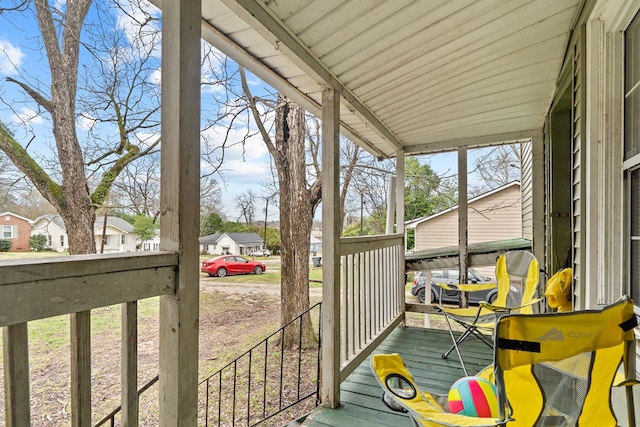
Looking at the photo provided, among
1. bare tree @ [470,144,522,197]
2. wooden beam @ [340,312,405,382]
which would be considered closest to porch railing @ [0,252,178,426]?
wooden beam @ [340,312,405,382]

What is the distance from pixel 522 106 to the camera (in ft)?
9.41

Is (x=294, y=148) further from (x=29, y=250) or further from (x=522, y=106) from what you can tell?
(x=29, y=250)

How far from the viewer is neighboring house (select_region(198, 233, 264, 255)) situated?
6.59m

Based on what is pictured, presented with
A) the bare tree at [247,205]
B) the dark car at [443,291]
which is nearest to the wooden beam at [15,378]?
the bare tree at [247,205]

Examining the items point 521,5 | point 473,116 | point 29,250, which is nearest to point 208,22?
point 29,250

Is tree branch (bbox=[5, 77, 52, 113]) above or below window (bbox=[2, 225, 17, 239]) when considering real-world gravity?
above

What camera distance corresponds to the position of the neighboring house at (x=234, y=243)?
659 centimetres

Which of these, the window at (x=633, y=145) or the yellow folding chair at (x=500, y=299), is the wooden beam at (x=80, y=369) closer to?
the window at (x=633, y=145)

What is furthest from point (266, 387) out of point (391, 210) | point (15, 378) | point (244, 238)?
point (15, 378)

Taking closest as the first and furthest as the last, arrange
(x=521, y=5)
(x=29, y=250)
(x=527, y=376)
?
1. (x=527, y=376)
2. (x=29, y=250)
3. (x=521, y=5)

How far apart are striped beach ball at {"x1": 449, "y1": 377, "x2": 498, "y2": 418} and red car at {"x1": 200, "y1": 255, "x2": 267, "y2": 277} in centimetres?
677

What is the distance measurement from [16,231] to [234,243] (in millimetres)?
5761

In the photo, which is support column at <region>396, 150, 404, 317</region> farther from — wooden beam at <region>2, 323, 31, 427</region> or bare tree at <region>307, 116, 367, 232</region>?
wooden beam at <region>2, 323, 31, 427</region>

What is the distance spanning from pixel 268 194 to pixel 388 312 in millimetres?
4398
